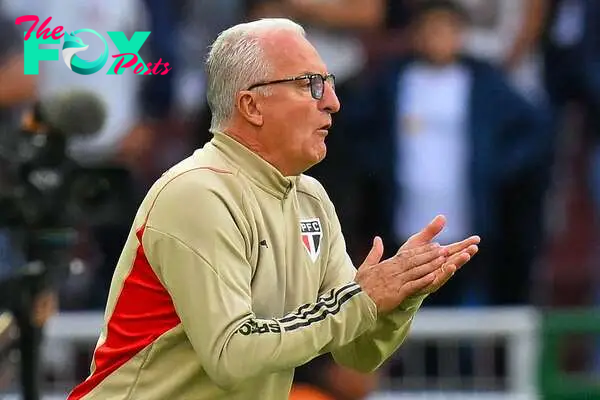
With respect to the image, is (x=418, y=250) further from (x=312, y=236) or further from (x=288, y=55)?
(x=288, y=55)

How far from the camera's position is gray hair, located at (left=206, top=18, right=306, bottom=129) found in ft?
11.0

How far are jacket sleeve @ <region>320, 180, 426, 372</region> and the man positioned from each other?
2 centimetres

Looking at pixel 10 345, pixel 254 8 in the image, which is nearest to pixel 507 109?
pixel 254 8

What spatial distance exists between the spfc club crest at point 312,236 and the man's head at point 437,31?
12.4 feet

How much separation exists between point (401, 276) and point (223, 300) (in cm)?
43

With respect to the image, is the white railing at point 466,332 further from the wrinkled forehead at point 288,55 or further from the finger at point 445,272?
the wrinkled forehead at point 288,55

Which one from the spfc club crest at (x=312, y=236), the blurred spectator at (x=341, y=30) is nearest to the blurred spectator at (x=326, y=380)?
the blurred spectator at (x=341, y=30)

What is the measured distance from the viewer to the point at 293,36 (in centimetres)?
339

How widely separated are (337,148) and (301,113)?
148 inches

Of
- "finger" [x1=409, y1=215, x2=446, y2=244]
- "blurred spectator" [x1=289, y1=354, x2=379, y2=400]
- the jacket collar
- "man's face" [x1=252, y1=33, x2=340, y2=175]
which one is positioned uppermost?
"man's face" [x1=252, y1=33, x2=340, y2=175]

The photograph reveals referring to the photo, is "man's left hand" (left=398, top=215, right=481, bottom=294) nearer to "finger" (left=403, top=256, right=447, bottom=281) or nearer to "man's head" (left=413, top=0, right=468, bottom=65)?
"finger" (left=403, top=256, right=447, bottom=281)

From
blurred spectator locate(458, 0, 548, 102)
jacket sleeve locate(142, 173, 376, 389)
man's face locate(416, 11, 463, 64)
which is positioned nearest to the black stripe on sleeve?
jacket sleeve locate(142, 173, 376, 389)

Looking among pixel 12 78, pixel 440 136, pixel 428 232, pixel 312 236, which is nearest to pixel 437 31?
pixel 440 136

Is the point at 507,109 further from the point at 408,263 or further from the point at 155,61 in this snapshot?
the point at 408,263
